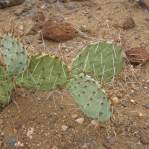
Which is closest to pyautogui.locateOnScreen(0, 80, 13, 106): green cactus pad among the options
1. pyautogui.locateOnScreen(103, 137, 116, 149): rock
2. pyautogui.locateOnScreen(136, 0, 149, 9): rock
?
pyautogui.locateOnScreen(103, 137, 116, 149): rock

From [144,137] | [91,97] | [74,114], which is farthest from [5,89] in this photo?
[144,137]

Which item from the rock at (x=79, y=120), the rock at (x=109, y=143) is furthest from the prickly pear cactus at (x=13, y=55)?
the rock at (x=109, y=143)

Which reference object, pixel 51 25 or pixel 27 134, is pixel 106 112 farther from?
pixel 51 25

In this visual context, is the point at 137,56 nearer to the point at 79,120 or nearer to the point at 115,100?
the point at 115,100

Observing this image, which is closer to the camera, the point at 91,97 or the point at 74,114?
the point at 91,97

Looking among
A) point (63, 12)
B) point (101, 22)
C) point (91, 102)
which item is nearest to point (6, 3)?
point (63, 12)

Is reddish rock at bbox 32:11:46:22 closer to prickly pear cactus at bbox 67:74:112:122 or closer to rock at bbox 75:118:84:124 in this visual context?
rock at bbox 75:118:84:124

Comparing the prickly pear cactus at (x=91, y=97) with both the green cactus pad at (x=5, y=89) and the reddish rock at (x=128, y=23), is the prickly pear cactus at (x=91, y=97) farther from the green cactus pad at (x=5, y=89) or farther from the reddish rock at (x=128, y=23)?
the reddish rock at (x=128, y=23)
